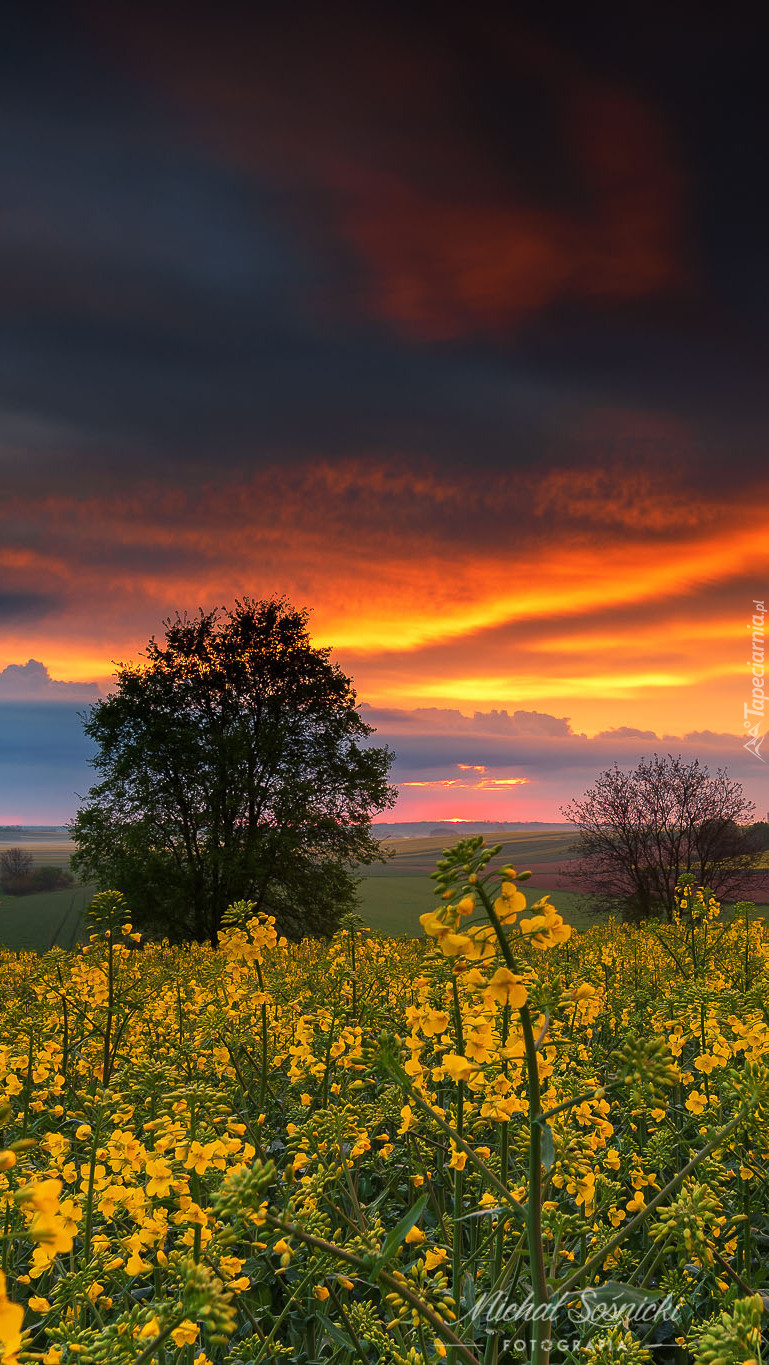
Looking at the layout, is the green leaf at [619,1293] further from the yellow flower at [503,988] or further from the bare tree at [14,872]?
the bare tree at [14,872]

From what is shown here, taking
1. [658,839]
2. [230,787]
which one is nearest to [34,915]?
[230,787]

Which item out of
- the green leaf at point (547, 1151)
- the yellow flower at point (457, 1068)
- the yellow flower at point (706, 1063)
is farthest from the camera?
the yellow flower at point (706, 1063)

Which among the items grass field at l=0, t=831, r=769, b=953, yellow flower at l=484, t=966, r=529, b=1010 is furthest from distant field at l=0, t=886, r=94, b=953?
yellow flower at l=484, t=966, r=529, b=1010

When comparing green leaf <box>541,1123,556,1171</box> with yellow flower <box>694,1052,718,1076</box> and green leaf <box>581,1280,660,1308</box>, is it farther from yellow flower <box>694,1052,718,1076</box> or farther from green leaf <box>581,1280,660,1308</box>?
yellow flower <box>694,1052,718,1076</box>


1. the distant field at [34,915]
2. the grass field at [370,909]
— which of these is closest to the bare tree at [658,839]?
the grass field at [370,909]

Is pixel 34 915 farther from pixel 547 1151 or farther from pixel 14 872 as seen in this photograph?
pixel 547 1151

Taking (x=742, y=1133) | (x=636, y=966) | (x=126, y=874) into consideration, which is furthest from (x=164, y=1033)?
(x=126, y=874)

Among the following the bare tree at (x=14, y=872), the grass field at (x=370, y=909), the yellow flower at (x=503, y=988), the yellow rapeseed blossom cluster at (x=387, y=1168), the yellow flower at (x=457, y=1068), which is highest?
the yellow flower at (x=503, y=988)

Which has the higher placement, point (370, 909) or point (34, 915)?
point (34, 915)

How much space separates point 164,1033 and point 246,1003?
3.29 meters

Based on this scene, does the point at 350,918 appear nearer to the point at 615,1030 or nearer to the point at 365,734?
the point at 615,1030

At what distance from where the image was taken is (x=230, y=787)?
102ft

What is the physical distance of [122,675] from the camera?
107 ft

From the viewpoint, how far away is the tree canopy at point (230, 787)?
29188 millimetres
